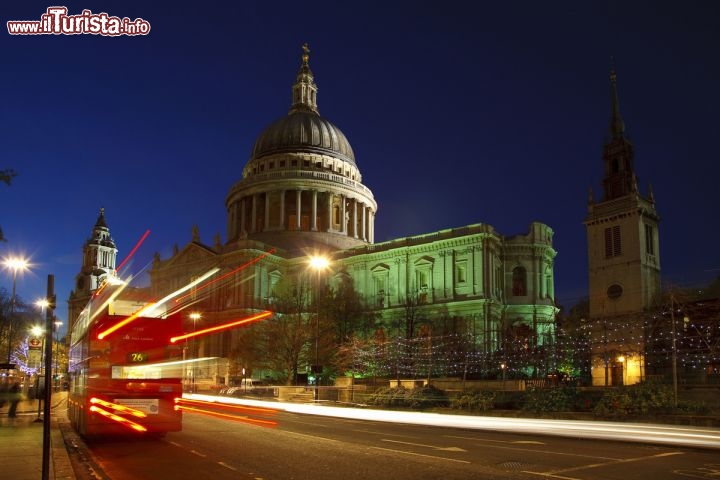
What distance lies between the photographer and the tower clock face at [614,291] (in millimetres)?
60769

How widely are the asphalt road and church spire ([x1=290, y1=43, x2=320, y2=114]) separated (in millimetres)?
104335

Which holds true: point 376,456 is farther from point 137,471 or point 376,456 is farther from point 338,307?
point 338,307

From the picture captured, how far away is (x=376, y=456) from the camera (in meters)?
15.5

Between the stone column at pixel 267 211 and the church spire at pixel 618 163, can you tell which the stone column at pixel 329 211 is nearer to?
the stone column at pixel 267 211

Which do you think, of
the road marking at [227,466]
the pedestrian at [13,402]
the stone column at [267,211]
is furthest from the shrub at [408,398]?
the stone column at [267,211]

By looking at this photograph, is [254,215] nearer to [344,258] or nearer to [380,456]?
[344,258]

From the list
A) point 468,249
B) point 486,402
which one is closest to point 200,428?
point 486,402

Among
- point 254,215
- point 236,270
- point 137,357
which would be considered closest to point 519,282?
point 236,270

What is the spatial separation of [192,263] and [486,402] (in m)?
69.2

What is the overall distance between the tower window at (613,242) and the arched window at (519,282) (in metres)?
19.3

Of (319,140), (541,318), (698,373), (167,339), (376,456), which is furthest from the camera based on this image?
(319,140)

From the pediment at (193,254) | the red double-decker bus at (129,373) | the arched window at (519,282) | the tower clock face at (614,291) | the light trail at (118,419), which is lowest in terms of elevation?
the light trail at (118,419)

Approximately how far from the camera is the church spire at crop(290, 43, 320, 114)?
122 metres

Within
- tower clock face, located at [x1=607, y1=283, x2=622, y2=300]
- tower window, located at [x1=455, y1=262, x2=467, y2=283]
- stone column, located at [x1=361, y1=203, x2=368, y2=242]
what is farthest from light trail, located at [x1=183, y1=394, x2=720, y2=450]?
stone column, located at [x1=361, y1=203, x2=368, y2=242]
